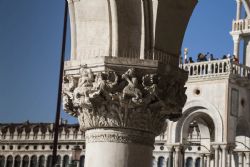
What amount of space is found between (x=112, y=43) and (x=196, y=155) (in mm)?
45643

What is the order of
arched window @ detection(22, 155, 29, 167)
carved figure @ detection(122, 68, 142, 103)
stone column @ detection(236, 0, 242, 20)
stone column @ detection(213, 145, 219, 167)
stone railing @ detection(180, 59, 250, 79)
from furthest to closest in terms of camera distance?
1. arched window @ detection(22, 155, 29, 167)
2. stone column @ detection(236, 0, 242, 20)
3. stone railing @ detection(180, 59, 250, 79)
4. stone column @ detection(213, 145, 219, 167)
5. carved figure @ detection(122, 68, 142, 103)

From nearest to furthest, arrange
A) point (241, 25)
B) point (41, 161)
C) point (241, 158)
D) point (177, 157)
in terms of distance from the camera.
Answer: point (177, 157)
point (241, 158)
point (241, 25)
point (41, 161)

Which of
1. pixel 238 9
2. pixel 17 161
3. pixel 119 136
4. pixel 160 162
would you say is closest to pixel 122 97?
pixel 119 136

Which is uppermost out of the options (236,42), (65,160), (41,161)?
(236,42)

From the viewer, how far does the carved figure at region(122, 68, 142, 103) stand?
654cm

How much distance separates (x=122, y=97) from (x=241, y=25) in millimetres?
24794

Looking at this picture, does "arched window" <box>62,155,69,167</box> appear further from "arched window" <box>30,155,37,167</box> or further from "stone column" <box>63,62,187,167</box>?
"stone column" <box>63,62,187,167</box>

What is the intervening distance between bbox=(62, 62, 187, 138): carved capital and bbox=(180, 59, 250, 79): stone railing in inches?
789

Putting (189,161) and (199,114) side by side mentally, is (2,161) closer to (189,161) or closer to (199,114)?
(189,161)

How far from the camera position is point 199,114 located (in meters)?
27.8

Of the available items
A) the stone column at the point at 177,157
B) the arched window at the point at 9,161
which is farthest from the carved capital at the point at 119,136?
the arched window at the point at 9,161

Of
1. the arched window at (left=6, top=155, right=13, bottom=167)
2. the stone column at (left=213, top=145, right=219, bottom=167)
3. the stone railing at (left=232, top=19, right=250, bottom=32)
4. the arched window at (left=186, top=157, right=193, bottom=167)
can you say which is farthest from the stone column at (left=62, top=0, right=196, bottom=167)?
the arched window at (left=6, top=155, right=13, bottom=167)

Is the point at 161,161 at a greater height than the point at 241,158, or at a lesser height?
greater

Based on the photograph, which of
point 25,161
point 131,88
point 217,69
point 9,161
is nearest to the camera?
point 131,88
